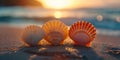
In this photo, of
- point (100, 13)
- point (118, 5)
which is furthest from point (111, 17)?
Result: point (118, 5)

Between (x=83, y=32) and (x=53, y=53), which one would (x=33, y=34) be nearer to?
Answer: (x=53, y=53)

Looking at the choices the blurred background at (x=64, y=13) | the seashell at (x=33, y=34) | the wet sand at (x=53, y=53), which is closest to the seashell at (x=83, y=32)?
the wet sand at (x=53, y=53)

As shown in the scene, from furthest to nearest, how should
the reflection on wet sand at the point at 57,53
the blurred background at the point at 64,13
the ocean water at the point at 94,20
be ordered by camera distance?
the blurred background at the point at 64,13 → the ocean water at the point at 94,20 → the reflection on wet sand at the point at 57,53

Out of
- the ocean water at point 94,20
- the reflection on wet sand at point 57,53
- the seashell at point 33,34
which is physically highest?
the ocean water at point 94,20

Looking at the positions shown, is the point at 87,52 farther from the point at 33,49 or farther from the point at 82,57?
the point at 33,49

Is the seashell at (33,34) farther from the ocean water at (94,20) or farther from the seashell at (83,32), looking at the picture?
the ocean water at (94,20)

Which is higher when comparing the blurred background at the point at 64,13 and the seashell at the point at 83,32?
the blurred background at the point at 64,13

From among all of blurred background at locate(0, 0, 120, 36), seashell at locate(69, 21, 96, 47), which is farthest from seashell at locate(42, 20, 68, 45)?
blurred background at locate(0, 0, 120, 36)
